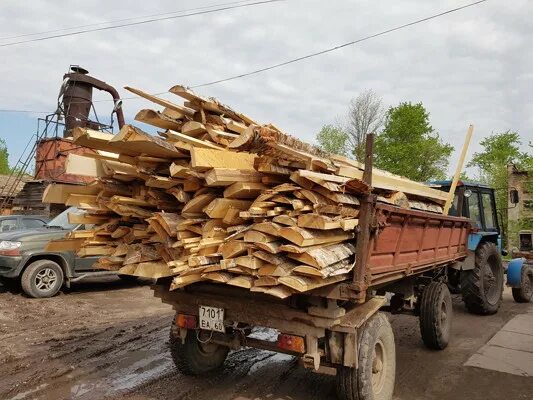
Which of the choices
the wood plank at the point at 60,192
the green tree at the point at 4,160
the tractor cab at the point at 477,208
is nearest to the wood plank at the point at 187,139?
the wood plank at the point at 60,192

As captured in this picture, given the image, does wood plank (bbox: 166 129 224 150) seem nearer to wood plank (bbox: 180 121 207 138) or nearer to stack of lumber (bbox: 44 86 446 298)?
stack of lumber (bbox: 44 86 446 298)

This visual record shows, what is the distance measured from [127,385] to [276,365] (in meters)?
1.69

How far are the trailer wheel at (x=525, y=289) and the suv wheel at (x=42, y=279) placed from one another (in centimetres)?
962

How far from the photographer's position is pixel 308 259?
2.98 metres

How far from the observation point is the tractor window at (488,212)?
8664 millimetres

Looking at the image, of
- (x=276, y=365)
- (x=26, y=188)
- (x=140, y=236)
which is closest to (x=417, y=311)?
(x=276, y=365)

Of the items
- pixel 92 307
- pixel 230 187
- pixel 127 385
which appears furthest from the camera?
pixel 92 307

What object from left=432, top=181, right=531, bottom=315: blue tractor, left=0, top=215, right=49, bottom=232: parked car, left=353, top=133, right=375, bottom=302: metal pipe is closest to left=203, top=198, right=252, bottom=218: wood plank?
left=353, top=133, right=375, bottom=302: metal pipe

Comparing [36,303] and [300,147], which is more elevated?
[300,147]

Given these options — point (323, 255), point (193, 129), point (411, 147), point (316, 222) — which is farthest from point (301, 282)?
point (411, 147)

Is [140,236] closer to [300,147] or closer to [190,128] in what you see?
[190,128]

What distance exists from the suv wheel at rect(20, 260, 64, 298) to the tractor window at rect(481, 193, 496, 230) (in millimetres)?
8351

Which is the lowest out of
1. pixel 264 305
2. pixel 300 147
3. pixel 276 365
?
pixel 276 365

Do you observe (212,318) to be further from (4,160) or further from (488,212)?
(4,160)
